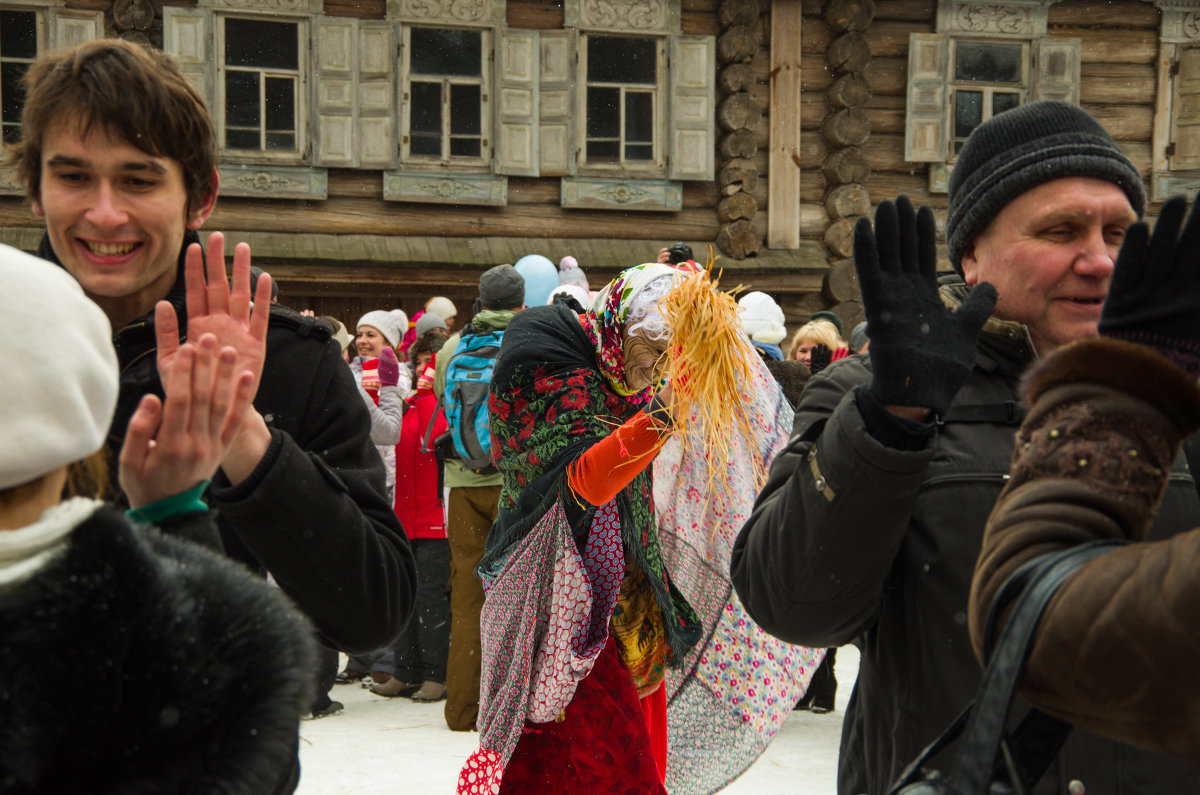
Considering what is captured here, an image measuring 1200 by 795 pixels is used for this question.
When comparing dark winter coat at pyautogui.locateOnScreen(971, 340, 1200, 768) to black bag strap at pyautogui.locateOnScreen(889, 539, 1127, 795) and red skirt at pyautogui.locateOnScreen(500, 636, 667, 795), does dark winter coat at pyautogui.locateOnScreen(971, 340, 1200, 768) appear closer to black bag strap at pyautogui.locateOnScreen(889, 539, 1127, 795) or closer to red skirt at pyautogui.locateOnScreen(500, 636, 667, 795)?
black bag strap at pyautogui.locateOnScreen(889, 539, 1127, 795)

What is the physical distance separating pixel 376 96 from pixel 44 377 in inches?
462

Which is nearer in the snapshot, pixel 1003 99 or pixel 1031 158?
pixel 1031 158

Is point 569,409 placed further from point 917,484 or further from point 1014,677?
point 1014,677

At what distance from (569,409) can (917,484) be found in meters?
1.95

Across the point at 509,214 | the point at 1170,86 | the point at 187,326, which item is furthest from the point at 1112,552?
Answer: the point at 1170,86

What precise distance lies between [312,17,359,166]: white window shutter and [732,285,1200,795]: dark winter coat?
10.8 metres

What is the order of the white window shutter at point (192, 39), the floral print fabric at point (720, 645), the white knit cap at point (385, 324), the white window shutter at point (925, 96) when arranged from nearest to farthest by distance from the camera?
1. the floral print fabric at point (720, 645)
2. the white knit cap at point (385, 324)
3. the white window shutter at point (192, 39)
4. the white window shutter at point (925, 96)

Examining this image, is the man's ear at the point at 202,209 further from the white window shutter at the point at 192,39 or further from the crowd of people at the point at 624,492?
the white window shutter at the point at 192,39

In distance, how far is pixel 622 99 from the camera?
512 inches

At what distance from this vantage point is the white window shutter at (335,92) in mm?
12255

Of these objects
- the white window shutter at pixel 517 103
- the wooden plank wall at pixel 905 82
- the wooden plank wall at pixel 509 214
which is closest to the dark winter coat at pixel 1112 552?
the wooden plank wall at pixel 509 214

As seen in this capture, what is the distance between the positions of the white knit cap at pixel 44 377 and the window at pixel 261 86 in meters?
11.6

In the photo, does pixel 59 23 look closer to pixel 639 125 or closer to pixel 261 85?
pixel 261 85

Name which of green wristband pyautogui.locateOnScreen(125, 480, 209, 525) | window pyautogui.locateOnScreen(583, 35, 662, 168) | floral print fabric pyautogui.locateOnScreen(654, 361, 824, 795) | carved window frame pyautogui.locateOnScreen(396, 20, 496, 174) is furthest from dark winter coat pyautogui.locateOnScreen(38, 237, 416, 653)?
window pyautogui.locateOnScreen(583, 35, 662, 168)
